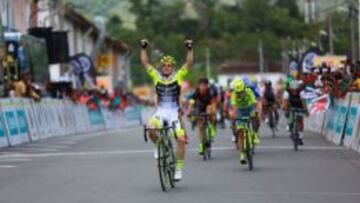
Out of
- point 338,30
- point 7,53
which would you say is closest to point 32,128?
point 7,53

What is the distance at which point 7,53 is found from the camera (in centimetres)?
3809

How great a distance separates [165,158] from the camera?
53.8 feet

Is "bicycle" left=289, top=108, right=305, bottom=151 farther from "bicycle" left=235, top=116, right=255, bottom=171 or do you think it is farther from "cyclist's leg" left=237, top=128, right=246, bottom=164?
"cyclist's leg" left=237, top=128, right=246, bottom=164

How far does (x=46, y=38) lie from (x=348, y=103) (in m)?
23.1

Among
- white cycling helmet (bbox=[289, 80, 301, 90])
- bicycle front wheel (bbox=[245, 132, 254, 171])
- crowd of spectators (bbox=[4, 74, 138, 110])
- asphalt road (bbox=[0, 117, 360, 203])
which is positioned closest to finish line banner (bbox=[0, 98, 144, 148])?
crowd of spectators (bbox=[4, 74, 138, 110])

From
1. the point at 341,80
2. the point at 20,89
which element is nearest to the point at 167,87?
the point at 341,80

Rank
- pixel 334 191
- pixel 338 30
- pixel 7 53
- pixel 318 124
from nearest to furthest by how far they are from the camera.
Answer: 1. pixel 334 191
2. pixel 318 124
3. pixel 7 53
4. pixel 338 30

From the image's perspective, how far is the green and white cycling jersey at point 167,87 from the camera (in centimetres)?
1694

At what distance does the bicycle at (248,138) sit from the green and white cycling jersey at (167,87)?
3105 millimetres

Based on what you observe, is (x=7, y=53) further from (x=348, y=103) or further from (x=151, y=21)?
(x=151, y=21)

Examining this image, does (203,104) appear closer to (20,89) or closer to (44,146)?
(44,146)

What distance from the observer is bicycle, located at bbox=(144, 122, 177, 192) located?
16.2 m

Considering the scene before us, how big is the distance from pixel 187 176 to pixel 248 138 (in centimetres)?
167

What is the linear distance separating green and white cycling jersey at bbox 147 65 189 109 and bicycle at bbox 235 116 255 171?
311 cm
